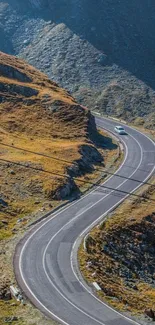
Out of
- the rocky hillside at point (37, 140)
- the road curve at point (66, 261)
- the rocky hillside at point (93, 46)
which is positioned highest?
the rocky hillside at point (93, 46)

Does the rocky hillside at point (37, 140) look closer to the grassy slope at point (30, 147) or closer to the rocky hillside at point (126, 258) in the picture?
the grassy slope at point (30, 147)

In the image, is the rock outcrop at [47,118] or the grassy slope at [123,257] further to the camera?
the rock outcrop at [47,118]

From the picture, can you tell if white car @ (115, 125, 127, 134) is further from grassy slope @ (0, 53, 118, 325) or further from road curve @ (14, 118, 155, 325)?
road curve @ (14, 118, 155, 325)

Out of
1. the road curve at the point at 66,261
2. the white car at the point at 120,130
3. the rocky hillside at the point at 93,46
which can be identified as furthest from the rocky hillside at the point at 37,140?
the rocky hillside at the point at 93,46

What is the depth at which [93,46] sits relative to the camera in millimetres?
141125

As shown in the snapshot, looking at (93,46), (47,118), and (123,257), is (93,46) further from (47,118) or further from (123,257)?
(123,257)

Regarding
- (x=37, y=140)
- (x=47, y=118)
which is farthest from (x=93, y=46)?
(x=37, y=140)

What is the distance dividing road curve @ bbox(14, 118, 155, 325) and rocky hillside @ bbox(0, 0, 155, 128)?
5097 cm

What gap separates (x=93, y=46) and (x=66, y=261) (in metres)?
104

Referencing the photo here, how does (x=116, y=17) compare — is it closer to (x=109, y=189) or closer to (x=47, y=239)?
(x=109, y=189)

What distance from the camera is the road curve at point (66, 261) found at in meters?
36.0

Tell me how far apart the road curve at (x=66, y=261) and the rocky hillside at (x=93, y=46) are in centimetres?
5097

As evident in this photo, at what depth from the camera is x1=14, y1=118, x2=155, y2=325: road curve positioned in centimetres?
3597

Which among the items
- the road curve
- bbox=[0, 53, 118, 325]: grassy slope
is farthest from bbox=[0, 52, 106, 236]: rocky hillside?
the road curve
